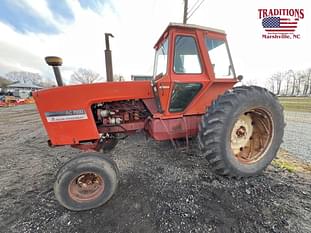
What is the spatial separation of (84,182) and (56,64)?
178cm

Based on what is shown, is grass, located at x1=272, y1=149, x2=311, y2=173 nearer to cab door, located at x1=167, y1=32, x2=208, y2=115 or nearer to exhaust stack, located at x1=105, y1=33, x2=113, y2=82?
cab door, located at x1=167, y1=32, x2=208, y2=115

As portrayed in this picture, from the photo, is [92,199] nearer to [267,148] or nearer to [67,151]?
[67,151]

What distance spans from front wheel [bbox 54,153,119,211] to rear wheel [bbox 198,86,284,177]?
4.56 ft

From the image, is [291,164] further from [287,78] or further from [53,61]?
[287,78]

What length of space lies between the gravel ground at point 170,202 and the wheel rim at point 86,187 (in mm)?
178

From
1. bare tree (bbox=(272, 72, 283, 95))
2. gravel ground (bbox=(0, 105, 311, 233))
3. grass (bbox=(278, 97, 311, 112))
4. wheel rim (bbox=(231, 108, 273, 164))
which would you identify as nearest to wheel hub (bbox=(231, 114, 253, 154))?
wheel rim (bbox=(231, 108, 273, 164))

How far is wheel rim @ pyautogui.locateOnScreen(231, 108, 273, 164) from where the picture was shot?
2.81 m

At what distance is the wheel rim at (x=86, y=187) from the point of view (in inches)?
87.7

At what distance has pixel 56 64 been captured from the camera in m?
2.55

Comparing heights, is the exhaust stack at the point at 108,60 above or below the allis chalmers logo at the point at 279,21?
below

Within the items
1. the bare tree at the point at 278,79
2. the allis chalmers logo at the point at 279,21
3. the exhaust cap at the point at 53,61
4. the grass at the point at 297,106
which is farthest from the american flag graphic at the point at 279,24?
the bare tree at the point at 278,79

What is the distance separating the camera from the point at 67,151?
4277mm

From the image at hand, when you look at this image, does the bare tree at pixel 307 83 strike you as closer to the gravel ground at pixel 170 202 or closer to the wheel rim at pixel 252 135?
the wheel rim at pixel 252 135

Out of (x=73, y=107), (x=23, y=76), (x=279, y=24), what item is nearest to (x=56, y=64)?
(x=73, y=107)
